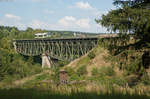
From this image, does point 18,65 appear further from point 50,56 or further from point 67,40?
point 67,40

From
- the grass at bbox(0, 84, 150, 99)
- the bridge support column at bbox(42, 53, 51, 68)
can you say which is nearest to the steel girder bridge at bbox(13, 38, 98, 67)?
the bridge support column at bbox(42, 53, 51, 68)

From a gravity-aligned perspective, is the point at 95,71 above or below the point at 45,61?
above

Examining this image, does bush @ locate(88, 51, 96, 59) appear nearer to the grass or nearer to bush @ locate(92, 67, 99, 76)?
bush @ locate(92, 67, 99, 76)

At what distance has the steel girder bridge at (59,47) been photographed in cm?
4464

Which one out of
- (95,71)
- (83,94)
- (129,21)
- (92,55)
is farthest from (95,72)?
(83,94)

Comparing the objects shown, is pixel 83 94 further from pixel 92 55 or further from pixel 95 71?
pixel 92 55

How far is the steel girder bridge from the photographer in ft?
146

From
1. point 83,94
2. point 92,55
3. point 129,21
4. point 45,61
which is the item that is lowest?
point 45,61

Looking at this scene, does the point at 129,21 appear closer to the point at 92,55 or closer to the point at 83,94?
the point at 83,94

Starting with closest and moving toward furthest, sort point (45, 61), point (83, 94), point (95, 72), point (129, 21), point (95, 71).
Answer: point (83, 94) < point (129, 21) < point (95, 72) < point (95, 71) < point (45, 61)

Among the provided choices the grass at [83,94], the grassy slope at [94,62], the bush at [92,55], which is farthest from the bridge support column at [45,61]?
the grass at [83,94]

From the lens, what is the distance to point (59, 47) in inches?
2178

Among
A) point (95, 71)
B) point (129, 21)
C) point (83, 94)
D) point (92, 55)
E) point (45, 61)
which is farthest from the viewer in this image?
point (45, 61)

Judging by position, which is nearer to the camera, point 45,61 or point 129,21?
point 129,21
